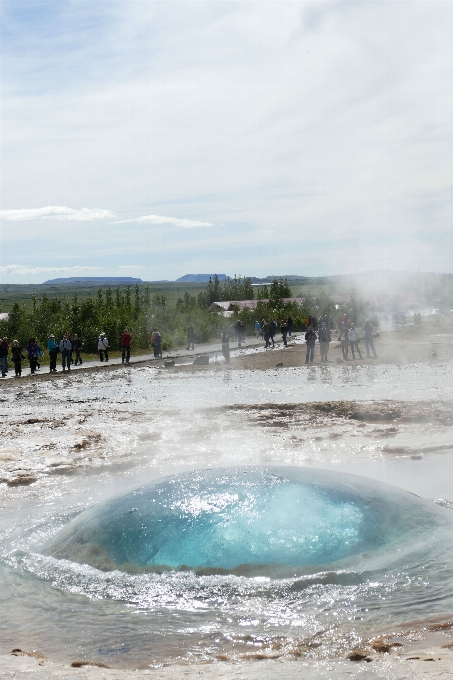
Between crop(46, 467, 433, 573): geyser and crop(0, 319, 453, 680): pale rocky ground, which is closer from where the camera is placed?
crop(0, 319, 453, 680): pale rocky ground

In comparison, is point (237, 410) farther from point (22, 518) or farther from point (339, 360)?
point (339, 360)

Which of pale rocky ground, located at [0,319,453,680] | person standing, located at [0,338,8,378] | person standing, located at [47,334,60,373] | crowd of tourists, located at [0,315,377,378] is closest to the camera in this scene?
pale rocky ground, located at [0,319,453,680]

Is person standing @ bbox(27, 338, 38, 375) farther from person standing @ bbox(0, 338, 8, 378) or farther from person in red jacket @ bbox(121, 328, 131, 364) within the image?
person in red jacket @ bbox(121, 328, 131, 364)

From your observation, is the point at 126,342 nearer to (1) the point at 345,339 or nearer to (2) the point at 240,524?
(1) the point at 345,339

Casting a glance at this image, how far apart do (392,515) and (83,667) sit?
2.96 meters

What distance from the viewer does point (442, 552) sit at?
5887mm

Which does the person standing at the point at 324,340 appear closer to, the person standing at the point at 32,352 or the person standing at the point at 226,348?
the person standing at the point at 226,348

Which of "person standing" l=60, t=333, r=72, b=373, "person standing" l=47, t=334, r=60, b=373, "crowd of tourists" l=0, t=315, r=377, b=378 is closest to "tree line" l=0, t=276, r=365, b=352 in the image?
"crowd of tourists" l=0, t=315, r=377, b=378

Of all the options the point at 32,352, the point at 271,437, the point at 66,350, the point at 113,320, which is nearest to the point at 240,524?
the point at 271,437

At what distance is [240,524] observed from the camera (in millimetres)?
5770

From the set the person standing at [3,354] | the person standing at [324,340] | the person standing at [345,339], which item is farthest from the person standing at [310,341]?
the person standing at [3,354]

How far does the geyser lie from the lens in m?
5.66

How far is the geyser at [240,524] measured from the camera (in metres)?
5.66

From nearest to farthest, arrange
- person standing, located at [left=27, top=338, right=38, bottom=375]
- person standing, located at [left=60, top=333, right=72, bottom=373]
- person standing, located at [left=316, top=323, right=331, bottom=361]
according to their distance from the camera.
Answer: person standing, located at [left=27, top=338, right=38, bottom=375]
person standing, located at [left=60, top=333, right=72, bottom=373]
person standing, located at [left=316, top=323, right=331, bottom=361]
